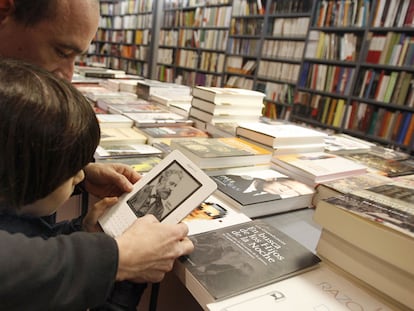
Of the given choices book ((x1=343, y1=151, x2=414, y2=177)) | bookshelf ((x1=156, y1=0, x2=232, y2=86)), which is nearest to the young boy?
book ((x1=343, y1=151, x2=414, y2=177))

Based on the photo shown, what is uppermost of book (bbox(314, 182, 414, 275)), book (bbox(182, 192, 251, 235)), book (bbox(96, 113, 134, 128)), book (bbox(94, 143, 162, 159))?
book (bbox(314, 182, 414, 275))

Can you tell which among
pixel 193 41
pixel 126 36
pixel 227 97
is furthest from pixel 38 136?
pixel 126 36

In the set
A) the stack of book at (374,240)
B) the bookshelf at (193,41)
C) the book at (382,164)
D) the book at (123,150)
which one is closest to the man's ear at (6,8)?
the book at (123,150)

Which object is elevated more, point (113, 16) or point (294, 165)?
point (113, 16)

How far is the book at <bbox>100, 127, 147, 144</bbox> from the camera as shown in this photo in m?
1.13

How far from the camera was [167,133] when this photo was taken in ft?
4.08

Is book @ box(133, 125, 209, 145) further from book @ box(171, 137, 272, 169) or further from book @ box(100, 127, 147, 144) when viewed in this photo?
book @ box(171, 137, 272, 169)

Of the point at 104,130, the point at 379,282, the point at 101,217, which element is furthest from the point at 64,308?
the point at 104,130

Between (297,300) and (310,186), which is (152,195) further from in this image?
(310,186)

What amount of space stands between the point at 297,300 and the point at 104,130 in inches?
38.8

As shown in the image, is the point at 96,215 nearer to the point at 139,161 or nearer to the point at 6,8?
the point at 139,161

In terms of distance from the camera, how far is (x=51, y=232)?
2.27ft

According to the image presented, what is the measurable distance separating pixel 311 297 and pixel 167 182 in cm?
36

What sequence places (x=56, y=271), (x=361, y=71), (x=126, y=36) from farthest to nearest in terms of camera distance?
(x=126, y=36)
(x=361, y=71)
(x=56, y=271)
